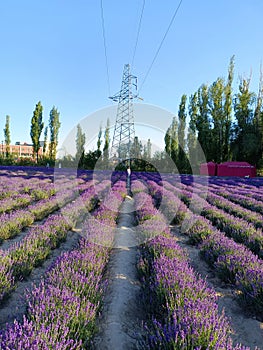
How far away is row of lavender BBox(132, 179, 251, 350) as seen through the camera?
6.67ft

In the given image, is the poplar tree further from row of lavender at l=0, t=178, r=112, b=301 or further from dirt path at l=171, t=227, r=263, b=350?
dirt path at l=171, t=227, r=263, b=350

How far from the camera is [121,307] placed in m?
3.13

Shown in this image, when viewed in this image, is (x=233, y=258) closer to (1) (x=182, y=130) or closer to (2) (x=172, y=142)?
(2) (x=172, y=142)

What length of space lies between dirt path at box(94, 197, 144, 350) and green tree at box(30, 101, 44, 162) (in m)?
38.9

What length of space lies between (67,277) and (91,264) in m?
0.48

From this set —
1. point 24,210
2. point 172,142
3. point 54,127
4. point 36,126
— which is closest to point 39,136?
point 36,126

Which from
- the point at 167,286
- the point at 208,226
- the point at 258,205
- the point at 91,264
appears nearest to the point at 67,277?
the point at 91,264

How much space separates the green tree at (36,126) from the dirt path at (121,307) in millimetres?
38923

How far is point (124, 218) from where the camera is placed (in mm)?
8094

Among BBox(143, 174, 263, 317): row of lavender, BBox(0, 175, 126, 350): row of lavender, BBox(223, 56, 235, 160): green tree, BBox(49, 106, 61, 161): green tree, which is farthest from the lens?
BBox(49, 106, 61, 161): green tree

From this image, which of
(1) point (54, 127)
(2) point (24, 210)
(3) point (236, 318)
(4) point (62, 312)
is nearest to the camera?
(4) point (62, 312)

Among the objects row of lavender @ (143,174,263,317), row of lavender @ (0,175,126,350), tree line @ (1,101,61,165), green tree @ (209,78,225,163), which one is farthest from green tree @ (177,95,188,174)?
row of lavender @ (0,175,126,350)

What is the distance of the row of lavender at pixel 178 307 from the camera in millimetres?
2033

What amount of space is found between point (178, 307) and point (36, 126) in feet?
138
